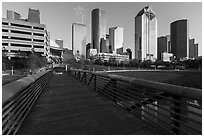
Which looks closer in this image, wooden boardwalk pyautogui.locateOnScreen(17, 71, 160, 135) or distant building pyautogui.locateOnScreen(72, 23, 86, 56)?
wooden boardwalk pyautogui.locateOnScreen(17, 71, 160, 135)

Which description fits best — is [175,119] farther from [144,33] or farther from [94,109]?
[144,33]

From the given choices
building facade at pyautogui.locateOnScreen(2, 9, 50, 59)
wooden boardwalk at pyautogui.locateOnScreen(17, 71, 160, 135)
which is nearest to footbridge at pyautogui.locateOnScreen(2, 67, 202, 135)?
wooden boardwalk at pyautogui.locateOnScreen(17, 71, 160, 135)

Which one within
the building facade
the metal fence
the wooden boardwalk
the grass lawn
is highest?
the building facade

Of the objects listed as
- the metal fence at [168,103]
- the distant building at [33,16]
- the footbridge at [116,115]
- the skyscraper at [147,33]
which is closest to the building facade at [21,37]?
the distant building at [33,16]

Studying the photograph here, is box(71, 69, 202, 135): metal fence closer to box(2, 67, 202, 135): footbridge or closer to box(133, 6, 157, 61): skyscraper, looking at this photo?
box(2, 67, 202, 135): footbridge

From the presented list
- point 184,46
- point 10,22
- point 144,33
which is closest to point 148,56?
point 144,33

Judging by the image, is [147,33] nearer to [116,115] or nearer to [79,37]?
[79,37]

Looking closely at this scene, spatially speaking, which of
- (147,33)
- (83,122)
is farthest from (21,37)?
(147,33)
